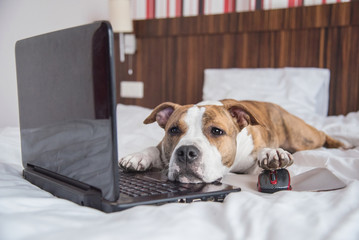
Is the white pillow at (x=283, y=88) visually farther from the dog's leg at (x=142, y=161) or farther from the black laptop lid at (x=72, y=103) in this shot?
the black laptop lid at (x=72, y=103)

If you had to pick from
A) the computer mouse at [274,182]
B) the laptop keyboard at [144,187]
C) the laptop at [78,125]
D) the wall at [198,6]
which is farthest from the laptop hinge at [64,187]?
the wall at [198,6]

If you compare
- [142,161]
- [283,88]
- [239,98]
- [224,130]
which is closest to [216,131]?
[224,130]

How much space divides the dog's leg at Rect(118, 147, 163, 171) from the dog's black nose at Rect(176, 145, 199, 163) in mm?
225

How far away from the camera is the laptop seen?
88 centimetres

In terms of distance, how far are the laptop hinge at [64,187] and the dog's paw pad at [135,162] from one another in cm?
33

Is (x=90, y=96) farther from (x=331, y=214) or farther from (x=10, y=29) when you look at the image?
(x=10, y=29)

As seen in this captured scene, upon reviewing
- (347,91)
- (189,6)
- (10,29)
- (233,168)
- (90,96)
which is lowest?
(233,168)

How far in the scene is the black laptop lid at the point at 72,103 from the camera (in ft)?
2.87

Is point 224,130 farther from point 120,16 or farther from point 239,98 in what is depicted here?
point 120,16

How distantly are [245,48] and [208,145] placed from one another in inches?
79.7

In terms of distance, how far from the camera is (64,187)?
3.45 ft

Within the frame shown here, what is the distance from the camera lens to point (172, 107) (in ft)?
5.73

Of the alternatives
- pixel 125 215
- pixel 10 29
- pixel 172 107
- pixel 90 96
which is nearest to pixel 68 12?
pixel 10 29

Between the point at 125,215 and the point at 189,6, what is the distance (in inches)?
124
